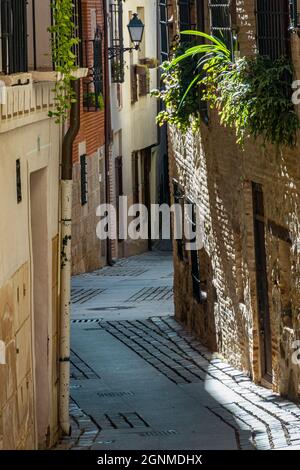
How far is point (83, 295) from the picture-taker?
2591cm

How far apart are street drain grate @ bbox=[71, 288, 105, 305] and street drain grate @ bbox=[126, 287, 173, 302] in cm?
77

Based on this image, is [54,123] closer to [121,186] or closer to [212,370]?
[212,370]

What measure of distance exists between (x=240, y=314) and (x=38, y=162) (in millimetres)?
5321

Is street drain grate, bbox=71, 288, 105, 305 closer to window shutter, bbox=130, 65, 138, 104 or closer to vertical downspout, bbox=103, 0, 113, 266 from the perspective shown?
vertical downspout, bbox=103, 0, 113, 266

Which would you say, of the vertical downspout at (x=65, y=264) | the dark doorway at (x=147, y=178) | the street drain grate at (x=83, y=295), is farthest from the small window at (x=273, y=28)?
the dark doorway at (x=147, y=178)

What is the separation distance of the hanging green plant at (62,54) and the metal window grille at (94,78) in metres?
13.2

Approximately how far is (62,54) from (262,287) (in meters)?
4.39

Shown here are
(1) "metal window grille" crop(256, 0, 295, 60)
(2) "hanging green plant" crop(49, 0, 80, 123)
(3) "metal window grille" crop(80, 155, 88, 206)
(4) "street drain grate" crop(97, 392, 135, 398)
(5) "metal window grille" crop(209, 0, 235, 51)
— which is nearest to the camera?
(2) "hanging green plant" crop(49, 0, 80, 123)

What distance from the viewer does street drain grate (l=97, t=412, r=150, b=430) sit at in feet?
43.3

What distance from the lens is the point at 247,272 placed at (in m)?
15.6

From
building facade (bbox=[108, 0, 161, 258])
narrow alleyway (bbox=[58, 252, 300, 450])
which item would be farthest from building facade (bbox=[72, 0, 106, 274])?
narrow alleyway (bbox=[58, 252, 300, 450])

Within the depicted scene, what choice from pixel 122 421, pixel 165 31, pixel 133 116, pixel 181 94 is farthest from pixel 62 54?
pixel 133 116

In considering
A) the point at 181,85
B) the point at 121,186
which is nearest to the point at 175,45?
the point at 181,85

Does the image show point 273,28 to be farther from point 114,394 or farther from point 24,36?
point 114,394
